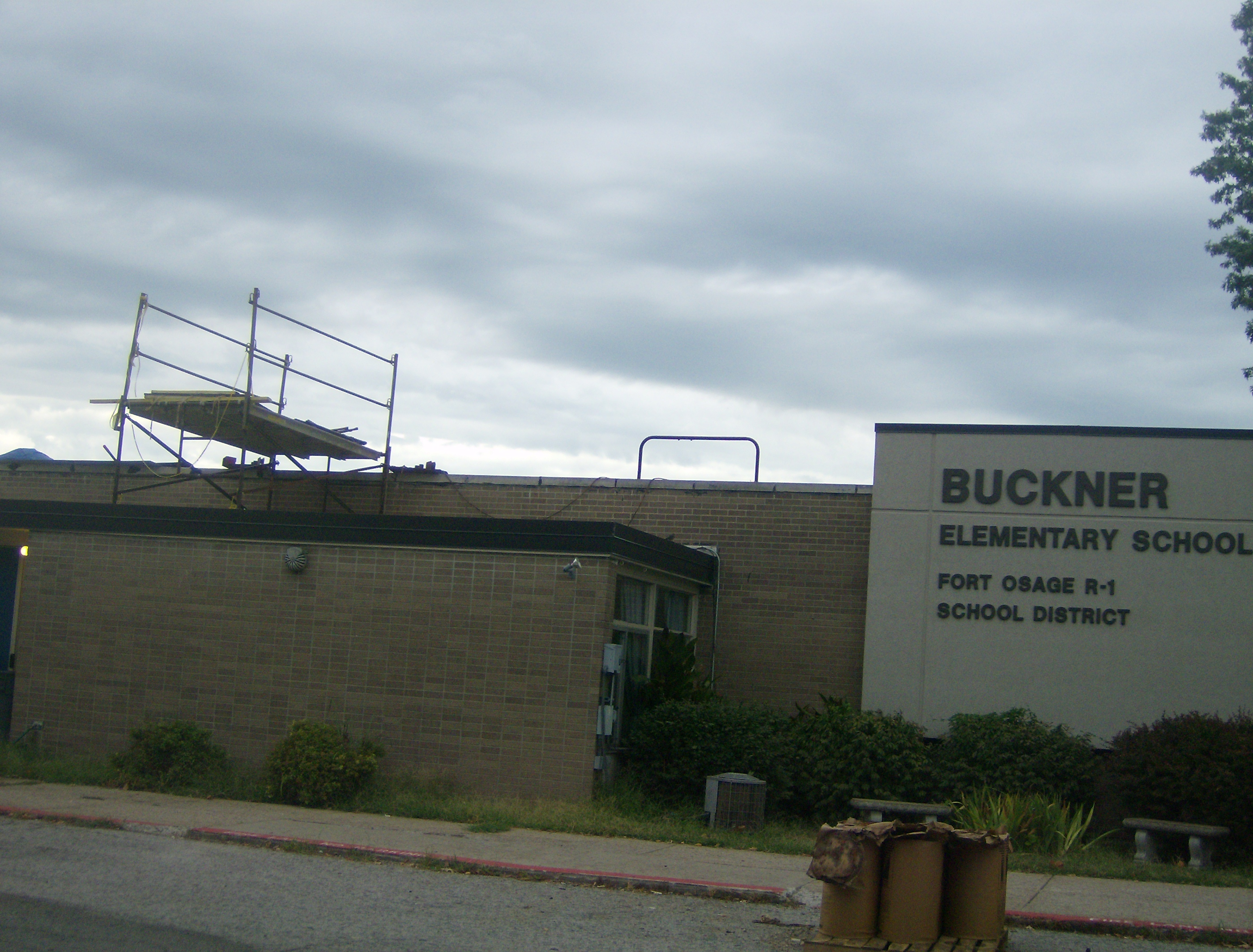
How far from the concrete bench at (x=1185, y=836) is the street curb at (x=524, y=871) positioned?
4.61m

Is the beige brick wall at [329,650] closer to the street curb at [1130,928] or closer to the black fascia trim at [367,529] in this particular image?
the black fascia trim at [367,529]

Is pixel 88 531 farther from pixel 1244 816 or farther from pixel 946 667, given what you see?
pixel 1244 816

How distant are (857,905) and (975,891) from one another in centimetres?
83

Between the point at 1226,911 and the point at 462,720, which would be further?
the point at 462,720

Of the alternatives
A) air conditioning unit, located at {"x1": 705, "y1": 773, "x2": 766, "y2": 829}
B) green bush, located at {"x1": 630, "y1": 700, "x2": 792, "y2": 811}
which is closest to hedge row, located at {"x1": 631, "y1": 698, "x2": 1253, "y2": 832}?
green bush, located at {"x1": 630, "y1": 700, "x2": 792, "y2": 811}

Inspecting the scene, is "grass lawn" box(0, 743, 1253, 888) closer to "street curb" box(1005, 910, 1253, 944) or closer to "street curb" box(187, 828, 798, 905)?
"street curb" box(187, 828, 798, 905)

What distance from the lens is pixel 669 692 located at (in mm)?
15328

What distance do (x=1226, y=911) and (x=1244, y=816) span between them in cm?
301

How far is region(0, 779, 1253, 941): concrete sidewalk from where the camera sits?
31.1 ft

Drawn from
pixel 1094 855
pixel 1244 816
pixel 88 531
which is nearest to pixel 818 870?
pixel 1094 855

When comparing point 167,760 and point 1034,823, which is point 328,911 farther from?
point 1034,823

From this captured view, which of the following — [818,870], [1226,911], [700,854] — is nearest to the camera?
[818,870]

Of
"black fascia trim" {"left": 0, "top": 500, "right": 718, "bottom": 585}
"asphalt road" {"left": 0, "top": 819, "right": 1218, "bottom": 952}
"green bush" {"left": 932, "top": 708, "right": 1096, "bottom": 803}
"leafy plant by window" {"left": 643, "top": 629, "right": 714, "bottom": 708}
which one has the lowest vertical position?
"asphalt road" {"left": 0, "top": 819, "right": 1218, "bottom": 952}

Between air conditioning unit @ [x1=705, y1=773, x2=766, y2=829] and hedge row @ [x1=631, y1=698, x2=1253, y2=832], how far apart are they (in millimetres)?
773
